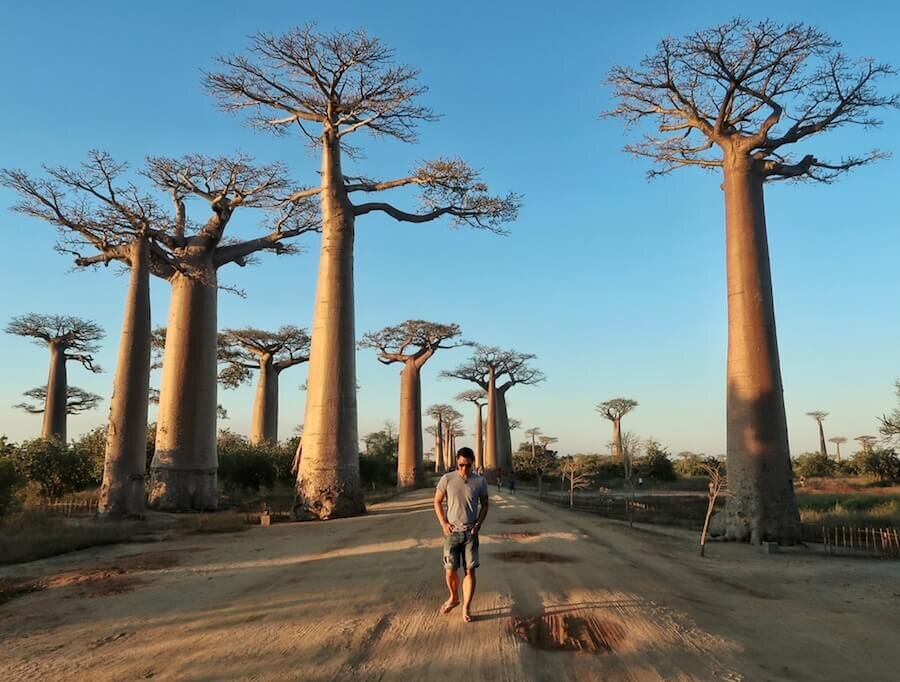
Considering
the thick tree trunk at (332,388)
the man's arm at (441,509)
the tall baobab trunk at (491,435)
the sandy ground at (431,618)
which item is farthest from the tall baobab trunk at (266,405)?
the man's arm at (441,509)

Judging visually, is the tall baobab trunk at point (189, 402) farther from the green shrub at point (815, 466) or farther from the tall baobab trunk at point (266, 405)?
the green shrub at point (815, 466)

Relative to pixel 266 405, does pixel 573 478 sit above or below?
below

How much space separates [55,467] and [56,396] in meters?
17.9

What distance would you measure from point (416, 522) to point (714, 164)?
36.5ft

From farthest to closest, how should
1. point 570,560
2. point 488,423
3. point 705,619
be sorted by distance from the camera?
point 488,423
point 570,560
point 705,619

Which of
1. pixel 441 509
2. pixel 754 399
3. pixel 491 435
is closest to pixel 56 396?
pixel 491 435

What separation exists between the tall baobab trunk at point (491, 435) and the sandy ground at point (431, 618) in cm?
3358

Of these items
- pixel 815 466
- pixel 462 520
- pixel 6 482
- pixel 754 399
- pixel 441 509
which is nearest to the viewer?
pixel 462 520

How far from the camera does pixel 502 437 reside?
4322 centimetres

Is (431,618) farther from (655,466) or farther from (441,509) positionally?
(655,466)

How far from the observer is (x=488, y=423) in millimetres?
44156

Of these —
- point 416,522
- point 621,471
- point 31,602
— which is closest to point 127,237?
point 416,522

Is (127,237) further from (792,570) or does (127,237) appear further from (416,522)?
(792,570)

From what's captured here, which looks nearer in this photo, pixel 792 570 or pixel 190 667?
pixel 190 667
